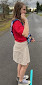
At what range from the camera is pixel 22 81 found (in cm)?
328

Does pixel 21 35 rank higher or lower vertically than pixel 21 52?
higher

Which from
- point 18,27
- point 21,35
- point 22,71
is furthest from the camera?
point 22,71

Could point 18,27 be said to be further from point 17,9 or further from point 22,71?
point 22,71

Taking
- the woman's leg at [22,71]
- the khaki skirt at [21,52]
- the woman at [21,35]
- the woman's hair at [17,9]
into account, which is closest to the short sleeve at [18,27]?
the woman at [21,35]

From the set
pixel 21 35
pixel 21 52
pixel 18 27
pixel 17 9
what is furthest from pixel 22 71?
pixel 17 9

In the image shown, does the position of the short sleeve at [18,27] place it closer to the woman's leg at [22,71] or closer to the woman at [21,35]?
the woman at [21,35]

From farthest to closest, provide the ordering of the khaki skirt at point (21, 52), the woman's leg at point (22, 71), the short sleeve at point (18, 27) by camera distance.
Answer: the woman's leg at point (22, 71) → the khaki skirt at point (21, 52) → the short sleeve at point (18, 27)

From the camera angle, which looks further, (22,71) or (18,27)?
(22,71)

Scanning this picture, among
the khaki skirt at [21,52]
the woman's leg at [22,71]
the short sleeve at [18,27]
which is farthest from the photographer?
the woman's leg at [22,71]

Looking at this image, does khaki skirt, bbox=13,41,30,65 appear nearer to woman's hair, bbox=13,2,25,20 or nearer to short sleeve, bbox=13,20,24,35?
short sleeve, bbox=13,20,24,35

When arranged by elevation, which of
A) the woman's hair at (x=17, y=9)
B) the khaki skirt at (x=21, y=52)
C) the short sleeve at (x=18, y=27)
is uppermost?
the woman's hair at (x=17, y=9)

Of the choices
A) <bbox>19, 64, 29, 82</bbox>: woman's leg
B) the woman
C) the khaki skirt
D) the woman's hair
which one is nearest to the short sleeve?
the woman

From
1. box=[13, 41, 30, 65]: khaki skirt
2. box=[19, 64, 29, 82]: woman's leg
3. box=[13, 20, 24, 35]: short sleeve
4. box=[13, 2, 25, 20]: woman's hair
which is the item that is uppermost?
box=[13, 2, 25, 20]: woman's hair

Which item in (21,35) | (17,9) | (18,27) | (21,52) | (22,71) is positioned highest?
(17,9)
